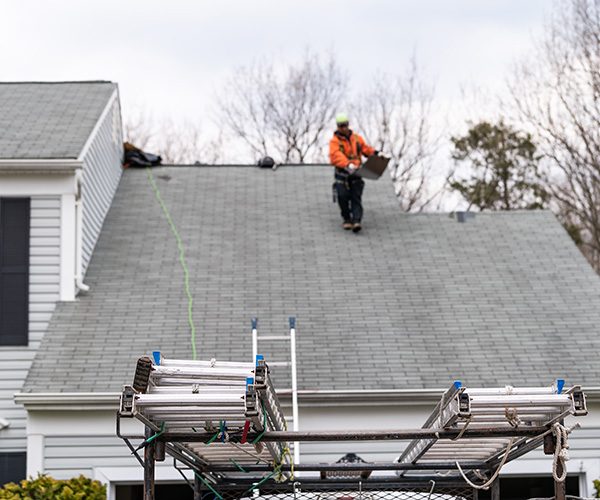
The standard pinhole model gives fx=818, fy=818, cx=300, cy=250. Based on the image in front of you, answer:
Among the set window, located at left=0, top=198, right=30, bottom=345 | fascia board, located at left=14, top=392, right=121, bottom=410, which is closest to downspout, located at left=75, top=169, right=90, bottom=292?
window, located at left=0, top=198, right=30, bottom=345

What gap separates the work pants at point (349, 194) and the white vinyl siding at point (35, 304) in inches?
175

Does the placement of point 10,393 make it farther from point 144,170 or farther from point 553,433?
point 553,433

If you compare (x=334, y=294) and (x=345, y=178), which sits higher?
(x=345, y=178)

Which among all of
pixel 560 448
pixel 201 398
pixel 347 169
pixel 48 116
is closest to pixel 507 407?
pixel 560 448

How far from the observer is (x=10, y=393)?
1007 cm

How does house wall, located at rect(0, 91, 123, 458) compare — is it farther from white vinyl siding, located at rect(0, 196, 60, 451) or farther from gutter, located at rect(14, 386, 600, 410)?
gutter, located at rect(14, 386, 600, 410)

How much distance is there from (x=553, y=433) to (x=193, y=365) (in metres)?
1.60

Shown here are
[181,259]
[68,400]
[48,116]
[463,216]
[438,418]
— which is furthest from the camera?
[463,216]

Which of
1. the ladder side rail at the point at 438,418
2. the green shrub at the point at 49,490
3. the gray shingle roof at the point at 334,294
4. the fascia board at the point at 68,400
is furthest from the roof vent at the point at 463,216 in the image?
the ladder side rail at the point at 438,418

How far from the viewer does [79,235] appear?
1105cm

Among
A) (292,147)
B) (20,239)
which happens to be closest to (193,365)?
(20,239)

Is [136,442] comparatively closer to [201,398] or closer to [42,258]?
[42,258]

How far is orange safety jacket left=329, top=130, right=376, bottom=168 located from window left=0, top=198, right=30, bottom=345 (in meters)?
4.75

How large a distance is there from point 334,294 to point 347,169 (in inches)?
101
